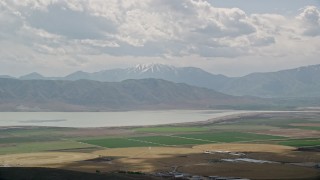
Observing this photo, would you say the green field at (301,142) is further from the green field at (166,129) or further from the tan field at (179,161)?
the green field at (166,129)

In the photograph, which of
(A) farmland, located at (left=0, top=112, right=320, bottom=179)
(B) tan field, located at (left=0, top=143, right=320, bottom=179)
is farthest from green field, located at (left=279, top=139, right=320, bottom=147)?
(B) tan field, located at (left=0, top=143, right=320, bottom=179)

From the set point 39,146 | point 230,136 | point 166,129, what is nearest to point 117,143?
point 39,146

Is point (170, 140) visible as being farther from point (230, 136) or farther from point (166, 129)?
point (166, 129)

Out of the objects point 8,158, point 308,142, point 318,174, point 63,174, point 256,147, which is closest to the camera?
point 63,174

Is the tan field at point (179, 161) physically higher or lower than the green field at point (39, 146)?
lower

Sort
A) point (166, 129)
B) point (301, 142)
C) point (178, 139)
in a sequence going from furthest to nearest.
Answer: point (166, 129), point (178, 139), point (301, 142)

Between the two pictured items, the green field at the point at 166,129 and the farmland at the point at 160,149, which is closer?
the farmland at the point at 160,149

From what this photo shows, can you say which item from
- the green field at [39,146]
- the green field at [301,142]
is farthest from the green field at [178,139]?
the green field at [301,142]

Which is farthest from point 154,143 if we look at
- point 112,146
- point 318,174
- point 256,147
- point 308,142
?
point 318,174

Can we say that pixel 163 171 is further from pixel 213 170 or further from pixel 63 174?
pixel 63 174
